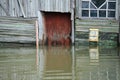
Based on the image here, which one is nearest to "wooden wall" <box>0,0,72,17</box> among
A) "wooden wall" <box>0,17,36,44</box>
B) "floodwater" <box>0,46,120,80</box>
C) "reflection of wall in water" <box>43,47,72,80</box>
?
"wooden wall" <box>0,17,36,44</box>

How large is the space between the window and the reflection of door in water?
1.17 metres

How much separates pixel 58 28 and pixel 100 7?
2553 millimetres

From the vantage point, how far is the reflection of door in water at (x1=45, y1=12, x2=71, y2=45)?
69.9 ft

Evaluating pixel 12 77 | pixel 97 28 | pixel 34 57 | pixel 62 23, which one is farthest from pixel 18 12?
pixel 12 77

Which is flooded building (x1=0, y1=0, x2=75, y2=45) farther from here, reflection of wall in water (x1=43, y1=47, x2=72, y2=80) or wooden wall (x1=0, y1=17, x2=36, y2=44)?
reflection of wall in water (x1=43, y1=47, x2=72, y2=80)

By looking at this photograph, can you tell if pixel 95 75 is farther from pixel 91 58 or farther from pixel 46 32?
pixel 46 32

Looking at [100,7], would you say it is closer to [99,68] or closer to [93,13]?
[93,13]

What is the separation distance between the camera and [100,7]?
69.3 feet

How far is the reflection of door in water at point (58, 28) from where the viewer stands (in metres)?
21.3

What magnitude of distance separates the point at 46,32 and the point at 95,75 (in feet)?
35.1

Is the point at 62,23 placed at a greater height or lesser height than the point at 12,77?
greater

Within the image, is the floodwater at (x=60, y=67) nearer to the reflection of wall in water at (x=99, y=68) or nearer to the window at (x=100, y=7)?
the reflection of wall in water at (x=99, y=68)

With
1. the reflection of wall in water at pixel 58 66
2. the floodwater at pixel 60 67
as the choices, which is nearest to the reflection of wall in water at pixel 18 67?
the floodwater at pixel 60 67

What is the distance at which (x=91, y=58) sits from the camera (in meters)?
14.9
